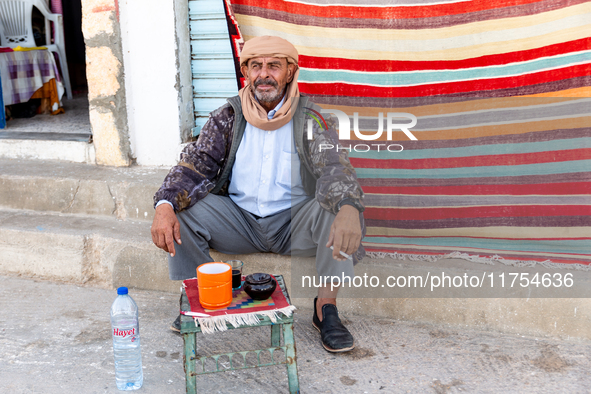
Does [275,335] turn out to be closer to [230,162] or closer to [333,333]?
[333,333]

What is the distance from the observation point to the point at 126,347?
218 centimetres

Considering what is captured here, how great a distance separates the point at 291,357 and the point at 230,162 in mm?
1064

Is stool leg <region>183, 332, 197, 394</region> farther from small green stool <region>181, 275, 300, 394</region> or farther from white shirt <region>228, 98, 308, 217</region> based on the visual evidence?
white shirt <region>228, 98, 308, 217</region>

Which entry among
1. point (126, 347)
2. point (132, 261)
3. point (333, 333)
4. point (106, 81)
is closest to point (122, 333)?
point (126, 347)

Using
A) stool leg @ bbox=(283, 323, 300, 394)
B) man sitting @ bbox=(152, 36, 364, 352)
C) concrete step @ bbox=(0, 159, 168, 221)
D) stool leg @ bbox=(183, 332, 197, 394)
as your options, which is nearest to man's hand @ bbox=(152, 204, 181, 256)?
man sitting @ bbox=(152, 36, 364, 352)

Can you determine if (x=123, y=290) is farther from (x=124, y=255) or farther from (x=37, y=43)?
(x=37, y=43)

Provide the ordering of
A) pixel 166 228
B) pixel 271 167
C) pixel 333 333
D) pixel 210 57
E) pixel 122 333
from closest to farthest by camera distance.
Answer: pixel 122 333 < pixel 166 228 < pixel 333 333 < pixel 271 167 < pixel 210 57

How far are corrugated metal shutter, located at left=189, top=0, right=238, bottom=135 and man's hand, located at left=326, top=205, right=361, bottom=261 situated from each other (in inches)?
66.6

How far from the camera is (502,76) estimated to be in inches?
98.0

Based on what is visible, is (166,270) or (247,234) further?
(166,270)

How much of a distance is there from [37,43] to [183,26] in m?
3.78

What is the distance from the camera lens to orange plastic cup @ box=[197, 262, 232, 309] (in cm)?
190

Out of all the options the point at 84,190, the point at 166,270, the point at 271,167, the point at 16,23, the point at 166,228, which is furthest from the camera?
the point at 16,23

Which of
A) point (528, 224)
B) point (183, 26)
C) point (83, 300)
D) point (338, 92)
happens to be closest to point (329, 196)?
point (338, 92)
